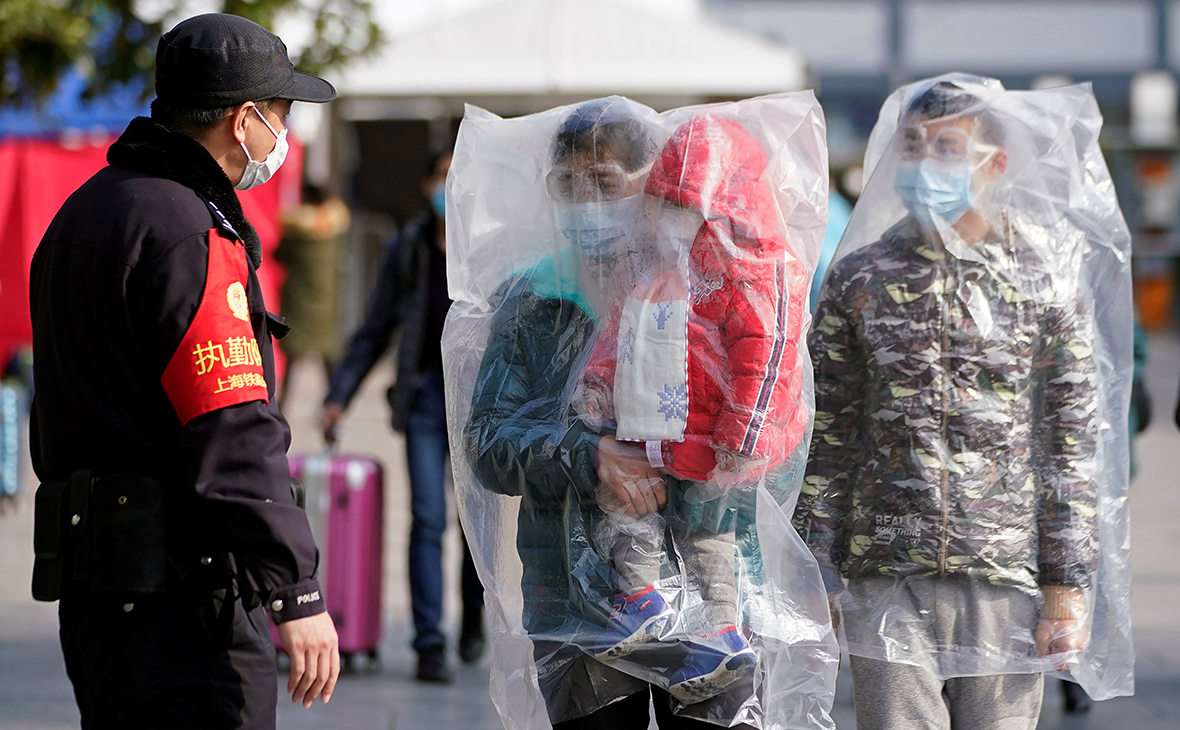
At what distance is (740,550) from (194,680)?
38.4 inches

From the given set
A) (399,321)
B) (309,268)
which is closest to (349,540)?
(399,321)

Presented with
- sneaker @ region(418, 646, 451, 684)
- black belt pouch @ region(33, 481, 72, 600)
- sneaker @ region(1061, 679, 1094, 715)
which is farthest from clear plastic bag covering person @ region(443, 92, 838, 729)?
sneaker @ region(1061, 679, 1094, 715)

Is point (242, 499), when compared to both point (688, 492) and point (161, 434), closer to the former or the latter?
point (161, 434)

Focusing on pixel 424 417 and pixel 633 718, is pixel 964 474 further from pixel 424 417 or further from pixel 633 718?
pixel 424 417

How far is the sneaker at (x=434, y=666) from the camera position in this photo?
4.88m

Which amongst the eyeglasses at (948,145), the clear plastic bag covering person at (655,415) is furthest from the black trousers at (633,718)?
the eyeglasses at (948,145)

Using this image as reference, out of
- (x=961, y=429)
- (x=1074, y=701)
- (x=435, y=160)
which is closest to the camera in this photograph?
(x=961, y=429)

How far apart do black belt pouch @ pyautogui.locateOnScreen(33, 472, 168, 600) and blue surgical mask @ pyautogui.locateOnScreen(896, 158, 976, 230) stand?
1.58 meters

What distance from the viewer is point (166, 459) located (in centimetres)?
225

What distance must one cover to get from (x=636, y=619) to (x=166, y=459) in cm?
84

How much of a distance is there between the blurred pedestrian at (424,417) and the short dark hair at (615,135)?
2.46 meters

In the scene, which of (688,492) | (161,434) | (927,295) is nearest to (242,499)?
(161,434)

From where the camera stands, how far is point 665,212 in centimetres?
243

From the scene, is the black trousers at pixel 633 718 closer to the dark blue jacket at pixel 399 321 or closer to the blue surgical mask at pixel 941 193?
the blue surgical mask at pixel 941 193
